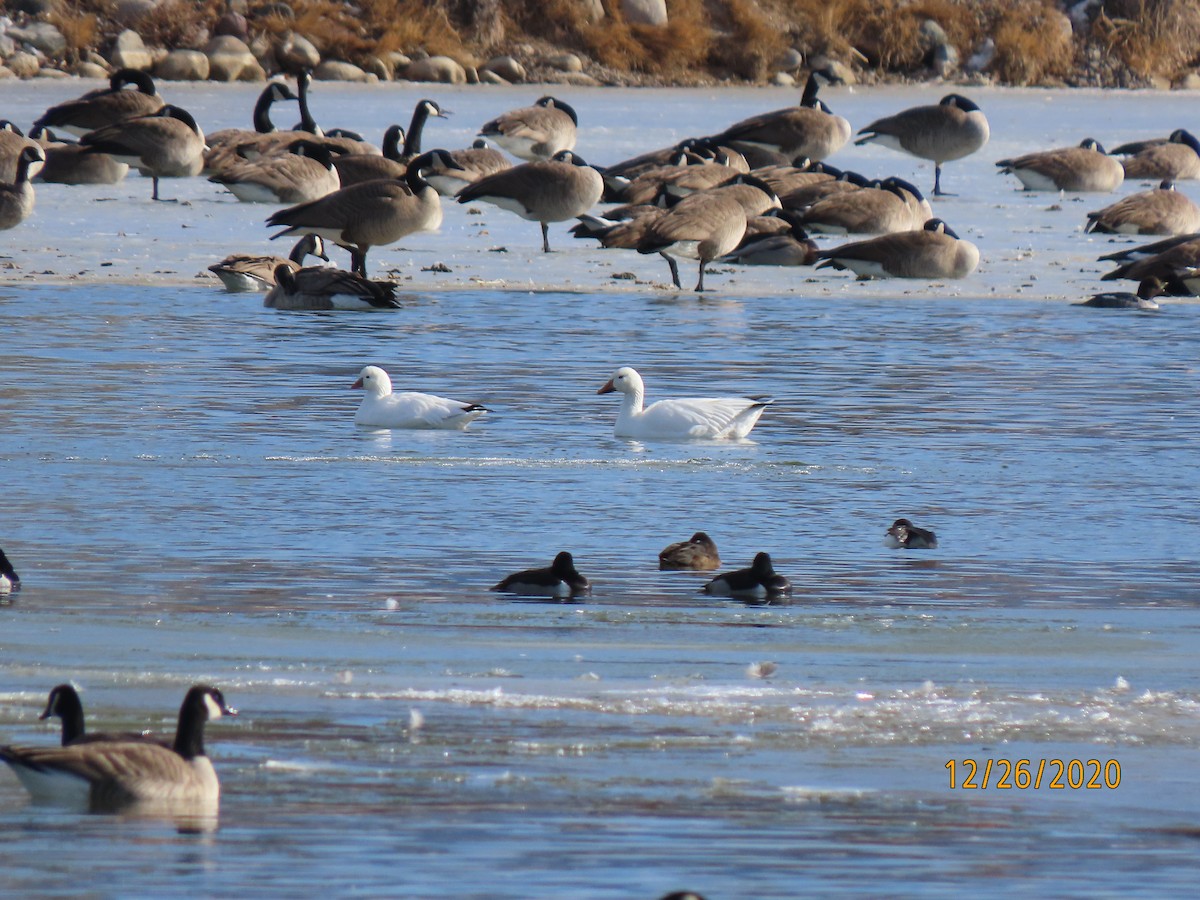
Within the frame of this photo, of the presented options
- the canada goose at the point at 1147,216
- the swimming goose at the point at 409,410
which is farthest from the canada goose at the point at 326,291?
the canada goose at the point at 1147,216

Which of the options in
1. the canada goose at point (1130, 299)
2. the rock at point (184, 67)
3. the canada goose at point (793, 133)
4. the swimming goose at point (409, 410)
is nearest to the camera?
the swimming goose at point (409, 410)

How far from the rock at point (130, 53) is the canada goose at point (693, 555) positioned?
41.8 m

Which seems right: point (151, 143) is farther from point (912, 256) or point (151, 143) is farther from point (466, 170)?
point (912, 256)

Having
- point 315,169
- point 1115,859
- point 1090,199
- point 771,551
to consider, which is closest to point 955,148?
point 1090,199

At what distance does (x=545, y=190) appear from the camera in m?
21.4

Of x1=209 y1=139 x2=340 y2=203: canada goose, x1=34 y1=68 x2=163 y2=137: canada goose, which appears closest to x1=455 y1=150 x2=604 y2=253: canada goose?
x1=209 y1=139 x2=340 y2=203: canada goose

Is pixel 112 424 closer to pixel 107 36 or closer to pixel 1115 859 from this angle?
pixel 1115 859

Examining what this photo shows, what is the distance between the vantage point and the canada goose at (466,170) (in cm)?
2466

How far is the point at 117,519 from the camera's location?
9.17m

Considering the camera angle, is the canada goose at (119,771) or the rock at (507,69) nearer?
the canada goose at (119,771)

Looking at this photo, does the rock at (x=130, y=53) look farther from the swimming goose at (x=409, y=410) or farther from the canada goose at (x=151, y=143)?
the swimming goose at (x=409, y=410)

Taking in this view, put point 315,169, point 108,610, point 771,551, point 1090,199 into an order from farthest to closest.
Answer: point 1090,199, point 315,169, point 771,551, point 108,610

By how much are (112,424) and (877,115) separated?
31.1 meters

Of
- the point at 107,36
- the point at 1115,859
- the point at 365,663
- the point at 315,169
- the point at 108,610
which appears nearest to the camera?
the point at 1115,859
